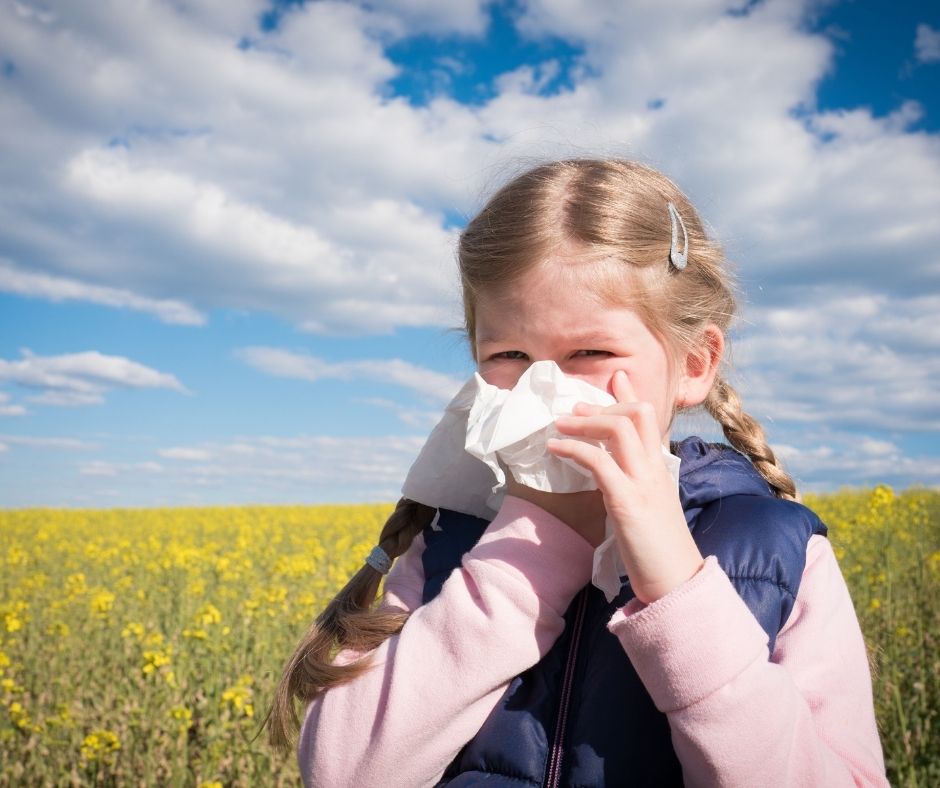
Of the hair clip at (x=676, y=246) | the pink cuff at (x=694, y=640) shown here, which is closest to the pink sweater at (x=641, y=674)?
the pink cuff at (x=694, y=640)

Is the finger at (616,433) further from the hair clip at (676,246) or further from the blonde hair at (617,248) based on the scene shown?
the hair clip at (676,246)

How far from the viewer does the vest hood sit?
51.9 inches

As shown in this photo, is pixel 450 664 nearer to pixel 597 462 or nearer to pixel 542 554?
pixel 542 554

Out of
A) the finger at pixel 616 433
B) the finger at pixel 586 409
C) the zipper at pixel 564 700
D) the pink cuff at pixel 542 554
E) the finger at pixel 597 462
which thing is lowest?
the zipper at pixel 564 700

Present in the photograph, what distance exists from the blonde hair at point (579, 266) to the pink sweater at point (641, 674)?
94mm

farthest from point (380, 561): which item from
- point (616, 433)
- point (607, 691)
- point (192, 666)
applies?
point (192, 666)

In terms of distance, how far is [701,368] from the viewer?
1.49 metres

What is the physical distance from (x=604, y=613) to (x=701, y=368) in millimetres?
516

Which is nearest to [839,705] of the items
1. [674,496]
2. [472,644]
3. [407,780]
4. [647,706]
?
[647,706]

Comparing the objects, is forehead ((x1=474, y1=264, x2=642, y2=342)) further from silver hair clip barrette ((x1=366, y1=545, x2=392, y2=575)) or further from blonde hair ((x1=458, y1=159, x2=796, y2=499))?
silver hair clip barrette ((x1=366, y1=545, x2=392, y2=575))

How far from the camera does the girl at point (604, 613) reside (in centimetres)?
103

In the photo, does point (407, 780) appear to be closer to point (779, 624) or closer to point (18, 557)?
point (779, 624)

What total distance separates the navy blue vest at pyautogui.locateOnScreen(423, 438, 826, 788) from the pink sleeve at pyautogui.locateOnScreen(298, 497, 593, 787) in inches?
2.0

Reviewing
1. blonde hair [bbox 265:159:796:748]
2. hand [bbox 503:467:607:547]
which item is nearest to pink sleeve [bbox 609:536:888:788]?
hand [bbox 503:467:607:547]
